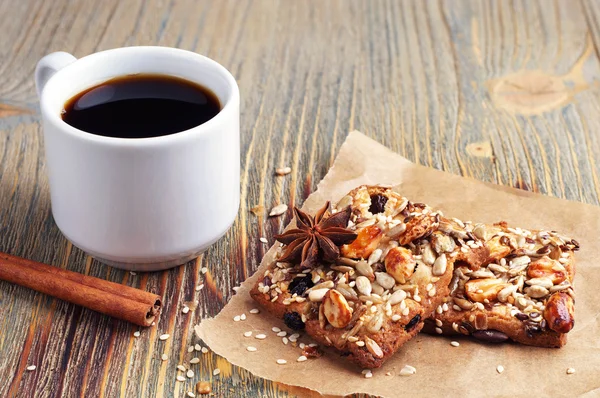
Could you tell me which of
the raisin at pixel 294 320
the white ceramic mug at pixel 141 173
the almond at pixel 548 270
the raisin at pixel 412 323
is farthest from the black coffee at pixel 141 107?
the almond at pixel 548 270

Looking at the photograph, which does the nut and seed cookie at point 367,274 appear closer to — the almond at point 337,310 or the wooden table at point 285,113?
the almond at point 337,310

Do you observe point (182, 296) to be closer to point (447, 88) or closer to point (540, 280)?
point (540, 280)

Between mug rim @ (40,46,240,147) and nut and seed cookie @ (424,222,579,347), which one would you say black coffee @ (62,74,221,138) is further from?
nut and seed cookie @ (424,222,579,347)

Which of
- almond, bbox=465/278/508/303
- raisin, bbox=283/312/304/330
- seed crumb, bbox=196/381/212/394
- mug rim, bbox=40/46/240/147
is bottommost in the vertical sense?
seed crumb, bbox=196/381/212/394

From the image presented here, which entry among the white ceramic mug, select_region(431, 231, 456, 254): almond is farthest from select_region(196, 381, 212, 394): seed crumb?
select_region(431, 231, 456, 254): almond

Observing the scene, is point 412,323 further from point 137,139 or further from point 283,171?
point 283,171

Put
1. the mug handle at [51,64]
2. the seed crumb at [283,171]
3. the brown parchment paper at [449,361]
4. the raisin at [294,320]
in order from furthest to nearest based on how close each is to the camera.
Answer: the seed crumb at [283,171]
the mug handle at [51,64]
the raisin at [294,320]
the brown parchment paper at [449,361]
